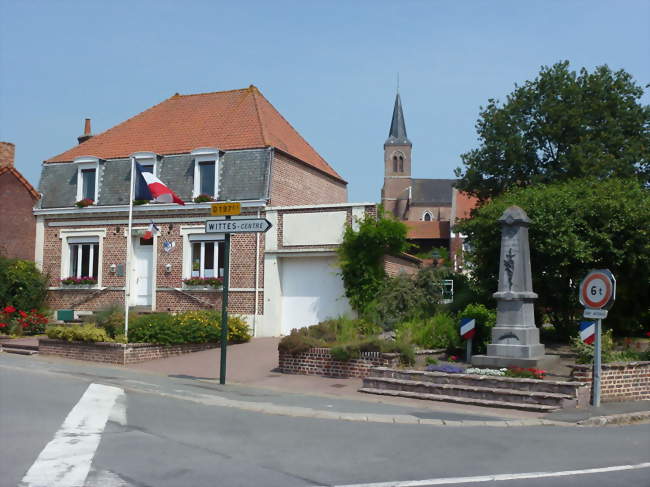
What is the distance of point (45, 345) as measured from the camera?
19500 mm

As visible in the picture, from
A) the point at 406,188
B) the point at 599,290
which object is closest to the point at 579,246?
the point at 599,290

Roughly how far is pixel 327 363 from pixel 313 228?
732cm

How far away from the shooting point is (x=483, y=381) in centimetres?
1329

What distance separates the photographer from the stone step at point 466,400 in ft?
39.9

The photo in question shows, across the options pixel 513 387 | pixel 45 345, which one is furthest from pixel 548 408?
pixel 45 345

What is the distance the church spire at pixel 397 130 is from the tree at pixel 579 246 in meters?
82.3

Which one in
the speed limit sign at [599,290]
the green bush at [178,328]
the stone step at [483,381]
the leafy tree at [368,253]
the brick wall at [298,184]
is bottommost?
the stone step at [483,381]

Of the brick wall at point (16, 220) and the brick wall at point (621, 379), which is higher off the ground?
the brick wall at point (16, 220)

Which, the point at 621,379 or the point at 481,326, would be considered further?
the point at 481,326

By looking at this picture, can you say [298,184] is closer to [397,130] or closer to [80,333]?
[80,333]

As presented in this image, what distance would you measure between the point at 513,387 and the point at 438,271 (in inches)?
299

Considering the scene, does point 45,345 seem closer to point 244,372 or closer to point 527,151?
point 244,372

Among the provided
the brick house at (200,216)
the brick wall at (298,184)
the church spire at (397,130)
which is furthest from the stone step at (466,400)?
the church spire at (397,130)

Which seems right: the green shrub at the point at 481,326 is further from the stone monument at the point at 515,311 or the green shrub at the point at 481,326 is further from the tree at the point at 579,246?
the tree at the point at 579,246
